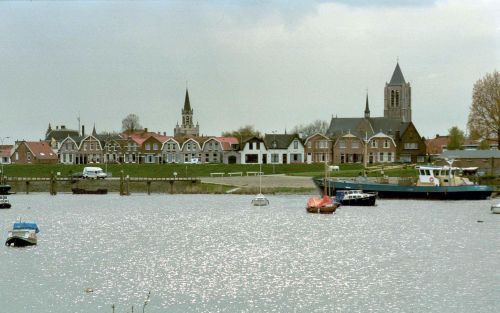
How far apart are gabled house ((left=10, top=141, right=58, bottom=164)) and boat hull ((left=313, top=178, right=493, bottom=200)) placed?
88758mm

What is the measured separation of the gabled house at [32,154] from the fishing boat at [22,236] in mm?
114937

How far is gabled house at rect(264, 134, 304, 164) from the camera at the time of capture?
16725 cm

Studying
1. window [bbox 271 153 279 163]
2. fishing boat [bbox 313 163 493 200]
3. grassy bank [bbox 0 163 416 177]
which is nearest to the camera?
fishing boat [bbox 313 163 493 200]

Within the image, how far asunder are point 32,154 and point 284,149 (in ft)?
185

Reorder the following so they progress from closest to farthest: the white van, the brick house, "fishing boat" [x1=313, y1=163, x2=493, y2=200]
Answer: "fishing boat" [x1=313, y1=163, x2=493, y2=200] < the white van < the brick house

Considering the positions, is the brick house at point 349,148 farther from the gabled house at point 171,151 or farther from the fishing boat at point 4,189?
the fishing boat at point 4,189

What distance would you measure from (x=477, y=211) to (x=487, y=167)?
133ft

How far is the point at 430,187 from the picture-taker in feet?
354

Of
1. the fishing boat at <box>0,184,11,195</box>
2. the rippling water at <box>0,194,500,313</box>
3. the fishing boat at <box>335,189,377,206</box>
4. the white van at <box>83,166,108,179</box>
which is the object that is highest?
the white van at <box>83,166,108,179</box>

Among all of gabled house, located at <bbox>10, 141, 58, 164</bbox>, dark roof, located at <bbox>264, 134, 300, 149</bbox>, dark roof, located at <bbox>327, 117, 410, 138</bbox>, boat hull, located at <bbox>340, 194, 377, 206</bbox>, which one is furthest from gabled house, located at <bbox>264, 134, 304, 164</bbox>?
boat hull, located at <bbox>340, 194, 377, 206</bbox>

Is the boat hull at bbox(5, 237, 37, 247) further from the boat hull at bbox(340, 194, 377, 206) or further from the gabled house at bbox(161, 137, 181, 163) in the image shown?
the gabled house at bbox(161, 137, 181, 163)

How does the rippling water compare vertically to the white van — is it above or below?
below

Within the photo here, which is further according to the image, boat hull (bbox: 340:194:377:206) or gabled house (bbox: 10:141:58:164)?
gabled house (bbox: 10:141:58:164)

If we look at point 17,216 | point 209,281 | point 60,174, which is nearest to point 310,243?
point 209,281
